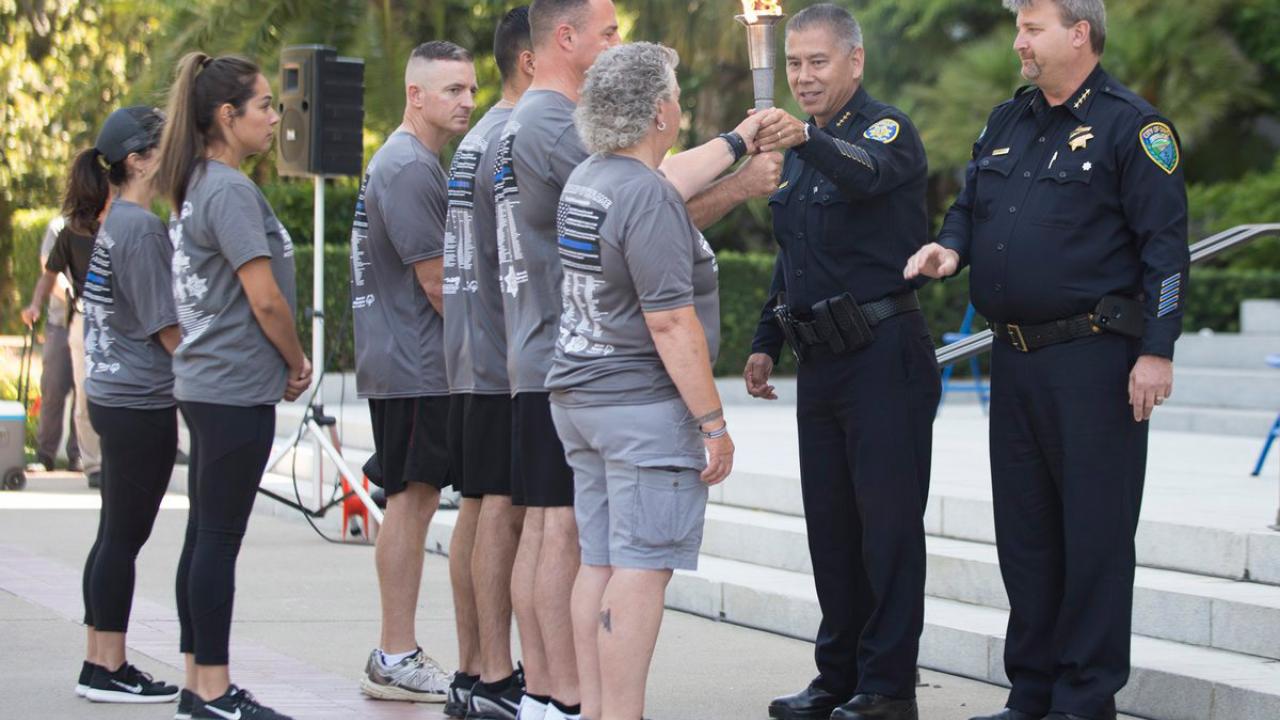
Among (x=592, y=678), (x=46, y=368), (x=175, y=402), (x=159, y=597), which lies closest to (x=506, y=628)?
(x=592, y=678)

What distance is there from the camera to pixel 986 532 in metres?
7.28

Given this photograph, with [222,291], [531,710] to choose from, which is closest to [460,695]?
[531,710]

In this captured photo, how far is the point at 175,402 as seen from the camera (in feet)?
18.4

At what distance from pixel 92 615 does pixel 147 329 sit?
38.6 inches

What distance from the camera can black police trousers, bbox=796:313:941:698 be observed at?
5473mm

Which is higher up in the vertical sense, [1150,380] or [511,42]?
[511,42]

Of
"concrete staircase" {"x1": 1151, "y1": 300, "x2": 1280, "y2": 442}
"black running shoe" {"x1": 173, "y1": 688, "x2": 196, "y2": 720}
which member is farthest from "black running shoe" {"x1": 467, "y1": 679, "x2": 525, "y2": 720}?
"concrete staircase" {"x1": 1151, "y1": 300, "x2": 1280, "y2": 442}

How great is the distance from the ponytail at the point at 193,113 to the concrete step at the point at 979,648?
296 centimetres

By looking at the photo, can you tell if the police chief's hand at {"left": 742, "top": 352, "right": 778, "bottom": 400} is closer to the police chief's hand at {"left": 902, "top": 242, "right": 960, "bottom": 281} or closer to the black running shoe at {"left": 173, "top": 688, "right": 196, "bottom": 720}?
the police chief's hand at {"left": 902, "top": 242, "right": 960, "bottom": 281}

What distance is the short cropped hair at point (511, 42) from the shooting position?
19.1 ft

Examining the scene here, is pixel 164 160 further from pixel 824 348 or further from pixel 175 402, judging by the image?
pixel 824 348

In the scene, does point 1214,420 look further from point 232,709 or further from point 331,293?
point 331,293

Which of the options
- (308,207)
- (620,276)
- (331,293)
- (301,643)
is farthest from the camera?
(308,207)

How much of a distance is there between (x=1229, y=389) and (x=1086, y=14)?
8013mm
